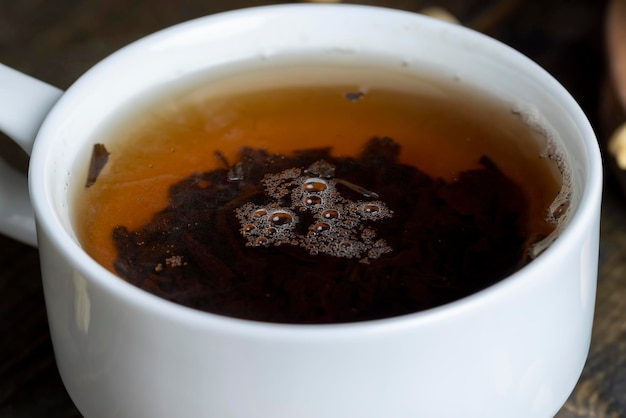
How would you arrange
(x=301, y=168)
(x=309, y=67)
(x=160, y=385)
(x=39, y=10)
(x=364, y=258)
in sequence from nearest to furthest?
(x=160, y=385) < (x=364, y=258) < (x=301, y=168) < (x=309, y=67) < (x=39, y=10)

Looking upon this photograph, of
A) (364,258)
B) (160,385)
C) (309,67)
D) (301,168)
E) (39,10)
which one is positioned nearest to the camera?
(160,385)

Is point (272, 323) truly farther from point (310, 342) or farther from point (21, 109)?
point (21, 109)

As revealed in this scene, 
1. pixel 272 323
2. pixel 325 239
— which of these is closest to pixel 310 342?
pixel 272 323

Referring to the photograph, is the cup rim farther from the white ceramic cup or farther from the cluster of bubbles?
the cluster of bubbles

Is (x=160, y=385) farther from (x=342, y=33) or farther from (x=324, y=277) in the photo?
(x=342, y=33)

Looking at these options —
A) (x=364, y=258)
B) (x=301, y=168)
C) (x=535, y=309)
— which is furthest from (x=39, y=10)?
(x=535, y=309)

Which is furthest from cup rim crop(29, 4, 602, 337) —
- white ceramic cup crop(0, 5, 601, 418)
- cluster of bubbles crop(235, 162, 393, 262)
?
cluster of bubbles crop(235, 162, 393, 262)
